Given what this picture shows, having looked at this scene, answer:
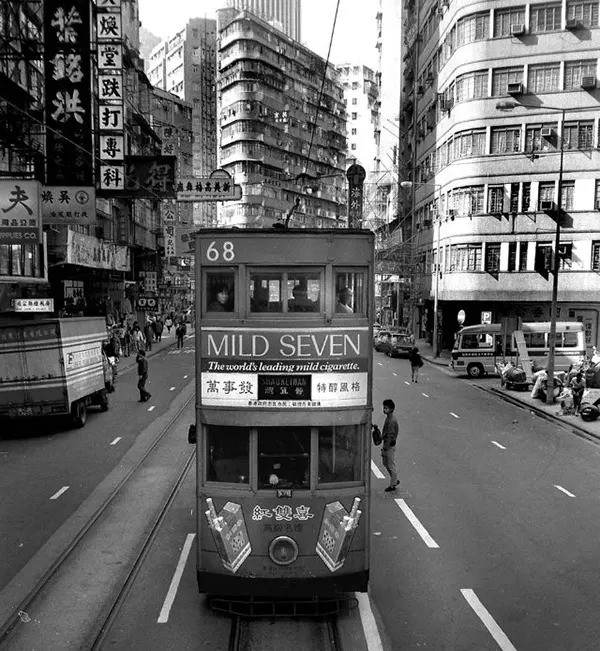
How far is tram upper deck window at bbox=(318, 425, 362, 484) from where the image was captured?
24.1ft

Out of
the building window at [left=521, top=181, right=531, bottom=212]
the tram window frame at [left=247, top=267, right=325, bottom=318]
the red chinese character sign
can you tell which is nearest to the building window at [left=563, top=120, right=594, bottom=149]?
the building window at [left=521, top=181, right=531, bottom=212]

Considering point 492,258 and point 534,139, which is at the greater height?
point 534,139

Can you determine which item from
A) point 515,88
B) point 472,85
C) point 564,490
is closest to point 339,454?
point 564,490

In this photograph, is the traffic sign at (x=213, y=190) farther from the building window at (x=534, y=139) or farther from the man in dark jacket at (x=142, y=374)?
the building window at (x=534, y=139)

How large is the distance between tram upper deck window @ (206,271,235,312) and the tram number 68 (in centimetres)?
17

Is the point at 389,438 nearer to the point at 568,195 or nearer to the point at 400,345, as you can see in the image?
the point at 568,195

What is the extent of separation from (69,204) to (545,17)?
30168mm

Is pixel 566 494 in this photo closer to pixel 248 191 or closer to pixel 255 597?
pixel 255 597

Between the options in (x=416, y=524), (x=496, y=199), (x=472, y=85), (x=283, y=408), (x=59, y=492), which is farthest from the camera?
(x=472, y=85)

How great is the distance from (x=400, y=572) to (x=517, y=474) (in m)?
6.39

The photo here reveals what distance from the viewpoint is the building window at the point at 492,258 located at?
39562mm

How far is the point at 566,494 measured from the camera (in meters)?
12.9

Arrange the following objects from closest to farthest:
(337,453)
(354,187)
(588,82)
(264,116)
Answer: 1. (337,453)
2. (354,187)
3. (588,82)
4. (264,116)

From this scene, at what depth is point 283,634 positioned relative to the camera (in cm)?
735
